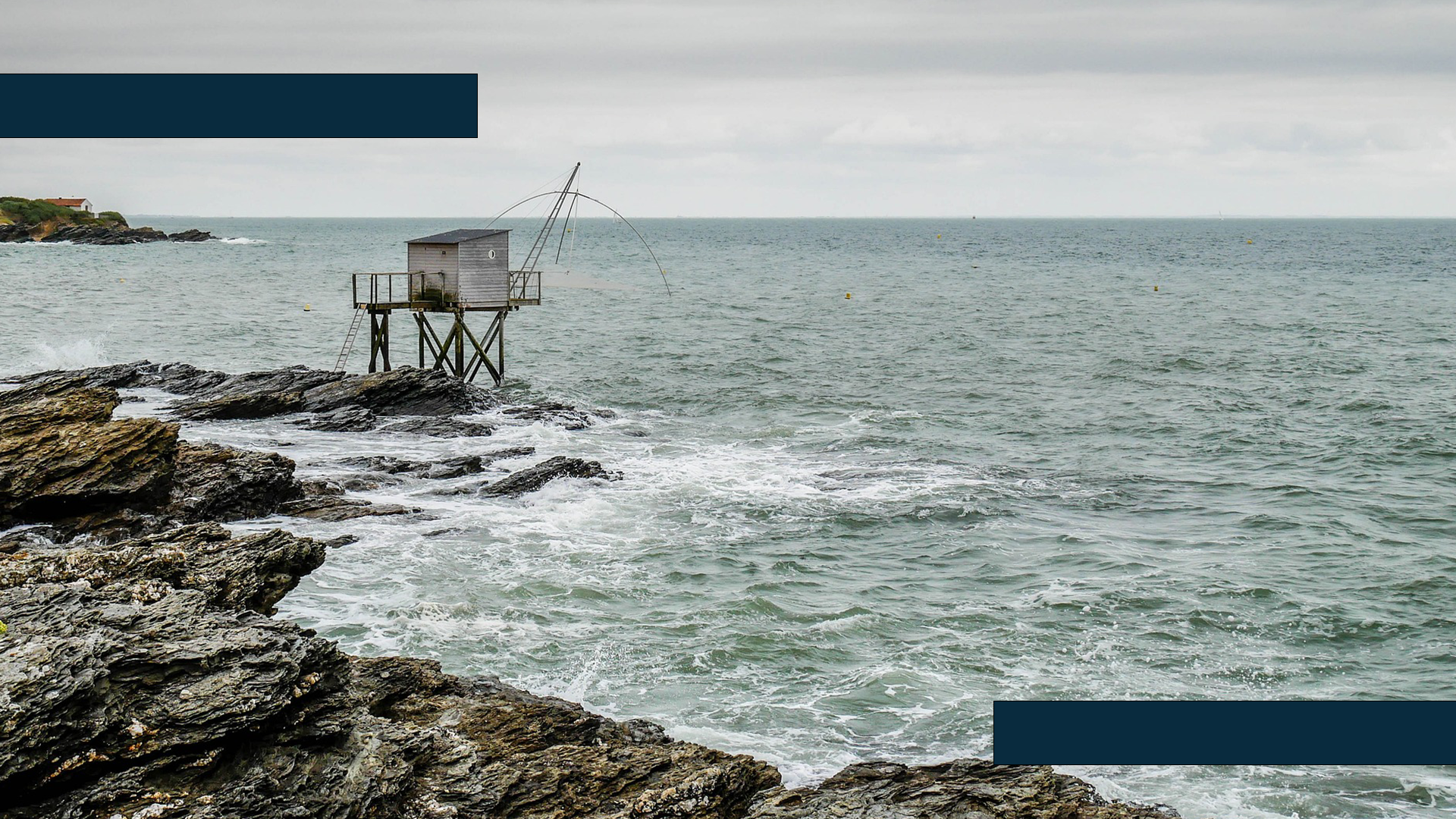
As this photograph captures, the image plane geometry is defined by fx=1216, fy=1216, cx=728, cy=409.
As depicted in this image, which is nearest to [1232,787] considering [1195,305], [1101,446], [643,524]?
[643,524]

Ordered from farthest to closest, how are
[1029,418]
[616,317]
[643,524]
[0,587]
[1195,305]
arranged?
[1195,305]
[616,317]
[1029,418]
[643,524]
[0,587]

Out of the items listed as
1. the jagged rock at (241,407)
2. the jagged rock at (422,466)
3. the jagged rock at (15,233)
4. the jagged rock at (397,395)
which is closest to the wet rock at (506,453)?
the jagged rock at (422,466)

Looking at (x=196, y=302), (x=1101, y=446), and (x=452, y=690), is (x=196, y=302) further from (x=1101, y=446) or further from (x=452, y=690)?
(x=452, y=690)

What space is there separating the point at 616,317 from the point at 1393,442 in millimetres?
45187

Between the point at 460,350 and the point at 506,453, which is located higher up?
the point at 460,350

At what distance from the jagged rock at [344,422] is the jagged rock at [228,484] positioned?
7887 mm

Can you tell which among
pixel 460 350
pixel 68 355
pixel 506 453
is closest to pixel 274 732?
pixel 506 453

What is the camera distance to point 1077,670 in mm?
17078

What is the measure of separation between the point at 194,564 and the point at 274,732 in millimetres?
3977

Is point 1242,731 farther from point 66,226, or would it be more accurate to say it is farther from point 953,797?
point 66,226

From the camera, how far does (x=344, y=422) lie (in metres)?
31.9

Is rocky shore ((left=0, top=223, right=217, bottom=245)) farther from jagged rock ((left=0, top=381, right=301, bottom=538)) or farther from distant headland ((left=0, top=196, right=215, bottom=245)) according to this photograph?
jagged rock ((left=0, top=381, right=301, bottom=538))

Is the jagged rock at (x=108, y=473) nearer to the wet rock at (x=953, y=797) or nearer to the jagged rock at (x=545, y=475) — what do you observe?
the jagged rock at (x=545, y=475)

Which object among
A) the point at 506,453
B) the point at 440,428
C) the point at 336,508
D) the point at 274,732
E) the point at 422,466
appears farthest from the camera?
the point at 440,428
